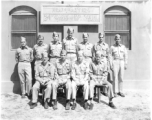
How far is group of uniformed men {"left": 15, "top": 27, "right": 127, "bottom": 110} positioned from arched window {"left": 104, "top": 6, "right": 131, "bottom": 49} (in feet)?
3.56

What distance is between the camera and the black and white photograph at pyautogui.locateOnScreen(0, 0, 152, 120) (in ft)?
18.1

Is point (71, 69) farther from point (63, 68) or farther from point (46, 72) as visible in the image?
point (46, 72)

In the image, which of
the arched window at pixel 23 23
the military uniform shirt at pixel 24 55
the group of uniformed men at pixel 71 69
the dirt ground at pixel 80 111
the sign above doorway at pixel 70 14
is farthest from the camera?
the arched window at pixel 23 23

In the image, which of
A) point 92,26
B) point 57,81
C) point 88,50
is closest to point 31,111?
point 57,81

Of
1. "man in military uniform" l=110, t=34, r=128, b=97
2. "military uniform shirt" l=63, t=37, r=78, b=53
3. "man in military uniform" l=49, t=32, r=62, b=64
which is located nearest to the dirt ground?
"man in military uniform" l=110, t=34, r=128, b=97

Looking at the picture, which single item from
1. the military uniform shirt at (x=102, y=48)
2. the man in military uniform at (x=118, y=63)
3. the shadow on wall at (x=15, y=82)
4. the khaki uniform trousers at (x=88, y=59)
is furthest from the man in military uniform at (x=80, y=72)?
the shadow on wall at (x=15, y=82)

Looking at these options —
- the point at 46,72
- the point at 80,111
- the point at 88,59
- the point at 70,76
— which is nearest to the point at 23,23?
the point at 46,72

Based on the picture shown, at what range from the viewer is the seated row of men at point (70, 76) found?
5.53 m

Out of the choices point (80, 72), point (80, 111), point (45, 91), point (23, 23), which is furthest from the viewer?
point (23, 23)

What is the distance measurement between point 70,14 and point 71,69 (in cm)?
232

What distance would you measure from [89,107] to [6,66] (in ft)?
12.2

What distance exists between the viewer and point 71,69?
5.95 m

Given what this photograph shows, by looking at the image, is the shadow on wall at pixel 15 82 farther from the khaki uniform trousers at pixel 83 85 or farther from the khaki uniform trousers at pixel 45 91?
the khaki uniform trousers at pixel 83 85

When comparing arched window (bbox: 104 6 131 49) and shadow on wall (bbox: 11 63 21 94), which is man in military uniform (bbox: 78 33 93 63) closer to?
arched window (bbox: 104 6 131 49)
